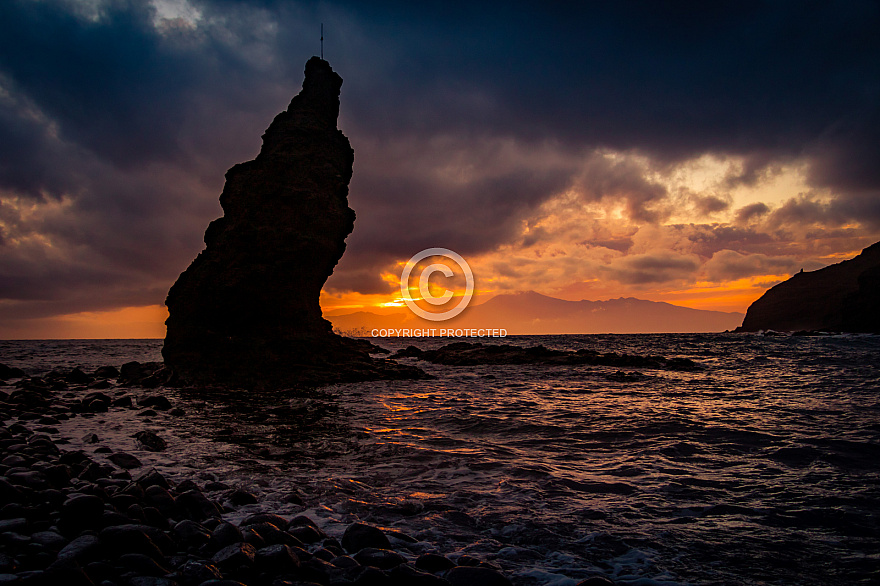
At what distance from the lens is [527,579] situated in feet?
11.5

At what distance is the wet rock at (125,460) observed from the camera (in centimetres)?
640

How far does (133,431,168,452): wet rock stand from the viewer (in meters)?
7.58

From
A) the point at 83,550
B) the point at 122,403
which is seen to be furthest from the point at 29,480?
the point at 122,403

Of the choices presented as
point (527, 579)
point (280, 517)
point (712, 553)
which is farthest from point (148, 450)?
point (712, 553)

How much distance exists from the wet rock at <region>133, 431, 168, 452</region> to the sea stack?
9499mm

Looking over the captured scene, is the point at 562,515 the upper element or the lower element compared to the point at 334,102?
lower

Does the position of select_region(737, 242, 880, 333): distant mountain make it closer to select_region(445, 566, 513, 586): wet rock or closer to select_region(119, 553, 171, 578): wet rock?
select_region(445, 566, 513, 586): wet rock

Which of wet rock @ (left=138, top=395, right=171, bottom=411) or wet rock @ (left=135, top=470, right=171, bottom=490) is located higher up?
wet rock @ (left=135, top=470, right=171, bottom=490)

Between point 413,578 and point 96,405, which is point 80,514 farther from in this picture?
point 96,405

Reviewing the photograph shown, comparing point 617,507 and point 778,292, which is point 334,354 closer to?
point 617,507

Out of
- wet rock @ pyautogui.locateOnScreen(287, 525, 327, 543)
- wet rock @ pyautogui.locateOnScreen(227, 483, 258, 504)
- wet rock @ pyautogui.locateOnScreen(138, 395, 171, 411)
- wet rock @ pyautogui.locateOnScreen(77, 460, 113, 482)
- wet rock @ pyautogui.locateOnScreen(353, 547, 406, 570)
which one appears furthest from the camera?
wet rock @ pyautogui.locateOnScreen(138, 395, 171, 411)

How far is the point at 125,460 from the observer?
6539mm

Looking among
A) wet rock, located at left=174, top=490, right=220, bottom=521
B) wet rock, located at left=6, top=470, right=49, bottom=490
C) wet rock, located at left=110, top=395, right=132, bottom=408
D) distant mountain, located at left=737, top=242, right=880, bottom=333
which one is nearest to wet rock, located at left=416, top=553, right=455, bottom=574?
wet rock, located at left=174, top=490, right=220, bottom=521

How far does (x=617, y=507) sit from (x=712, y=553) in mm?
1192
